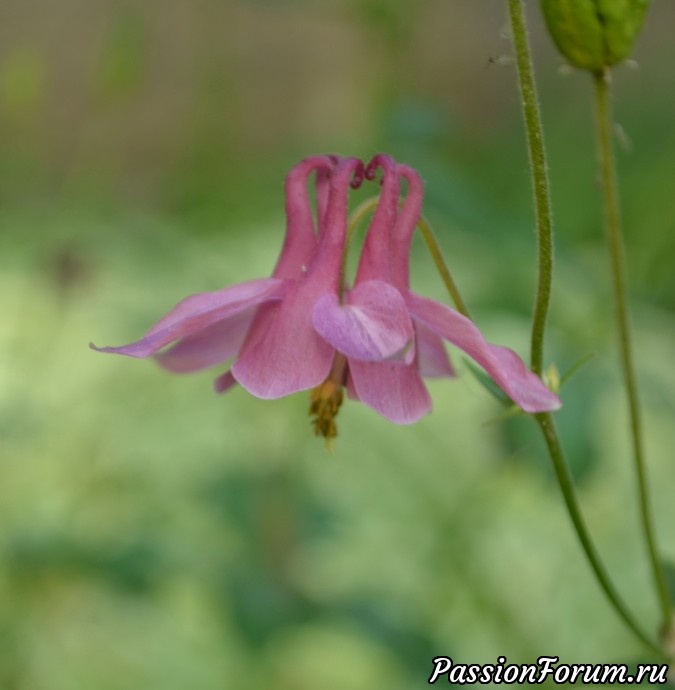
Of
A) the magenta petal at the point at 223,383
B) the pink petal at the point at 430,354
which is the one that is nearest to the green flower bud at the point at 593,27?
the pink petal at the point at 430,354

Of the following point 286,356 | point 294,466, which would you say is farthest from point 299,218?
point 294,466

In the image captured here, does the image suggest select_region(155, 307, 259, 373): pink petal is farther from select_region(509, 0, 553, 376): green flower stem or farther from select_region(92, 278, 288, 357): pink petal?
select_region(509, 0, 553, 376): green flower stem

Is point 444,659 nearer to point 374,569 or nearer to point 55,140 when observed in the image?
point 374,569

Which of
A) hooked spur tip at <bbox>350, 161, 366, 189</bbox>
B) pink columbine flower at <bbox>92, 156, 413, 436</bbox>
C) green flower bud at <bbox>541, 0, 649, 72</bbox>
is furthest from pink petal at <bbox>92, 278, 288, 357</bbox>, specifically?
green flower bud at <bbox>541, 0, 649, 72</bbox>

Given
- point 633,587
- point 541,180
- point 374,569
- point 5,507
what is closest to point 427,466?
point 374,569

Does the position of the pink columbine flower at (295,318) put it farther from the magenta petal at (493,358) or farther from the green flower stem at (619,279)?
the green flower stem at (619,279)
